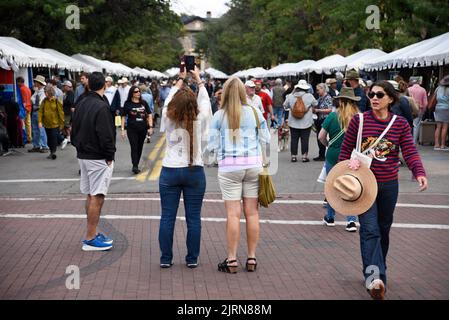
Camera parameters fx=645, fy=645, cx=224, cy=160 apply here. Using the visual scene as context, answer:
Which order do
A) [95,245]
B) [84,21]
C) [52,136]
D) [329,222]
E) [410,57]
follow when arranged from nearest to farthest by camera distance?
1. [95,245]
2. [329,222]
3. [52,136]
4. [410,57]
5. [84,21]

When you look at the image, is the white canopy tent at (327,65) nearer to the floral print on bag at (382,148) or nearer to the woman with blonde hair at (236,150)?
the woman with blonde hair at (236,150)

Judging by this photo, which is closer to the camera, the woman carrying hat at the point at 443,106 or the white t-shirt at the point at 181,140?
the white t-shirt at the point at 181,140

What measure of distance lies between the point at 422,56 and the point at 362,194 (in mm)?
13104

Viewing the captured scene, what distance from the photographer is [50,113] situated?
48.5ft

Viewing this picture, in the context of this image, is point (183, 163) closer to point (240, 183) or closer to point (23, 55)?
point (240, 183)

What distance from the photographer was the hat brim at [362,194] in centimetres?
522

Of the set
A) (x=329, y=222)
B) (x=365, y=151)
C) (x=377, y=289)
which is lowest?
(x=329, y=222)

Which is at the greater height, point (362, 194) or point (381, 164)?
point (381, 164)

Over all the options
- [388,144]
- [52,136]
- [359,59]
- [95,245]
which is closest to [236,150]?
[388,144]

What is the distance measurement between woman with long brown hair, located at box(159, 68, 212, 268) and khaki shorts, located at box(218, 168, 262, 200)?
0.27 meters

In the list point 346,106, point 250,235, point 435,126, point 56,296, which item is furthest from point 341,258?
point 435,126

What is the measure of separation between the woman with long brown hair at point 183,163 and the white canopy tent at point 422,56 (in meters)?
11.7

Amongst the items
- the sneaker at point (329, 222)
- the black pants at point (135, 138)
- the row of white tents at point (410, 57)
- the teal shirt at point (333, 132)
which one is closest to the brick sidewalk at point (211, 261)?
the sneaker at point (329, 222)

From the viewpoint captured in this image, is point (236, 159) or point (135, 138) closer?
point (236, 159)
